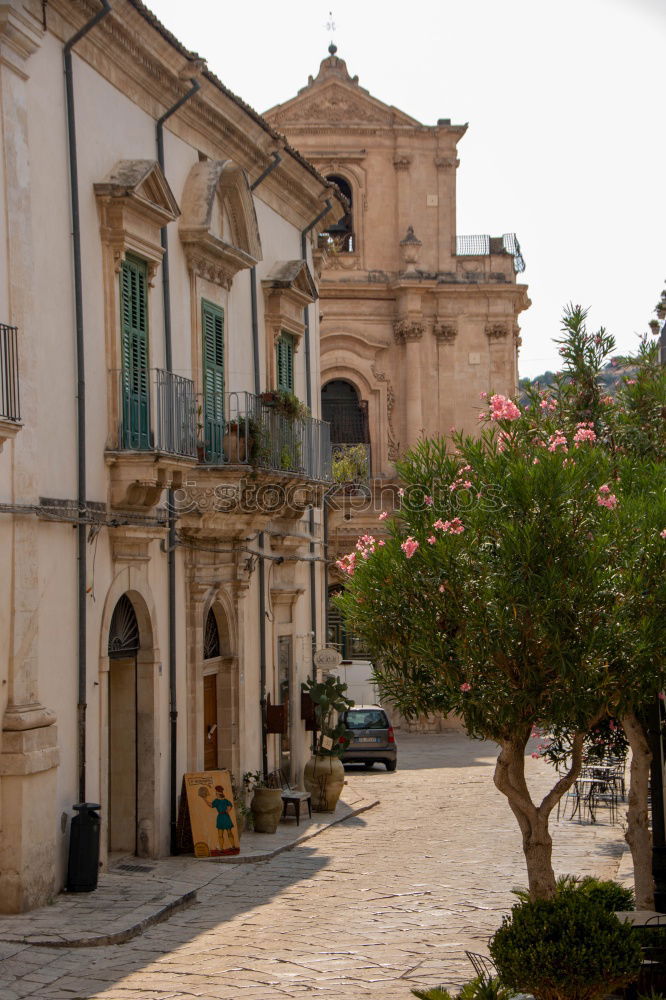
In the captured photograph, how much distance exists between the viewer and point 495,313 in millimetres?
36500

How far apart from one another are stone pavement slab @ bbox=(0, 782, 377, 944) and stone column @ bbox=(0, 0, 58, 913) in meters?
0.39

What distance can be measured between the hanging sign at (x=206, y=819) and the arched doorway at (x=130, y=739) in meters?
0.60

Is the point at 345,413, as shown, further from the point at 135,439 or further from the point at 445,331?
the point at 135,439

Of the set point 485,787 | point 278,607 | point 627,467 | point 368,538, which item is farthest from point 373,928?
point 485,787

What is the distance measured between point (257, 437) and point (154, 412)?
239 centimetres

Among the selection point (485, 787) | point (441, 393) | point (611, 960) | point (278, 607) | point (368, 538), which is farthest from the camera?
point (441, 393)

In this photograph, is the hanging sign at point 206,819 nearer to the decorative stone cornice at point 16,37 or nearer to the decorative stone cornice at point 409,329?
the decorative stone cornice at point 16,37

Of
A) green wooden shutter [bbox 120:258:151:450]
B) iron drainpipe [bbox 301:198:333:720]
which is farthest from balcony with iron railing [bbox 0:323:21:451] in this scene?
iron drainpipe [bbox 301:198:333:720]

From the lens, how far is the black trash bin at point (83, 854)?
1300 centimetres

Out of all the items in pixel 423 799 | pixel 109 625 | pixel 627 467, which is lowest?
pixel 423 799

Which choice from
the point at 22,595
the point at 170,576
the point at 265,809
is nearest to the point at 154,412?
the point at 170,576

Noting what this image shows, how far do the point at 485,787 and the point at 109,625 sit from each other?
10.7 meters

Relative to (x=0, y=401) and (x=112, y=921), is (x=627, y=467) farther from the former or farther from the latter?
(x=112, y=921)

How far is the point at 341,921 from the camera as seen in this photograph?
12891 mm
